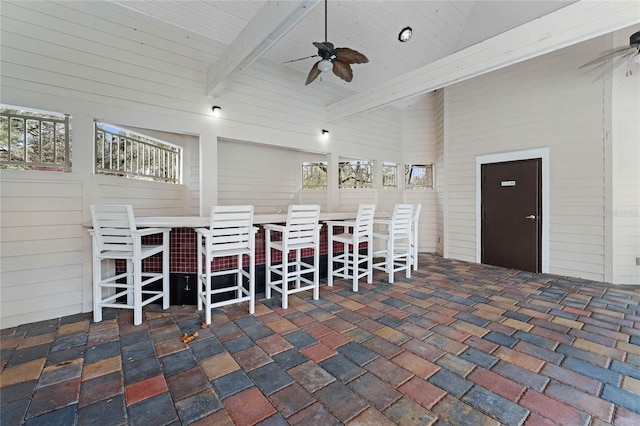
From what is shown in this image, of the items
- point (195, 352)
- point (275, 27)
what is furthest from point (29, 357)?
point (275, 27)

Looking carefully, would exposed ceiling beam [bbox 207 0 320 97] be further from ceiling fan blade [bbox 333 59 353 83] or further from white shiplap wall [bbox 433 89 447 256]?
white shiplap wall [bbox 433 89 447 256]

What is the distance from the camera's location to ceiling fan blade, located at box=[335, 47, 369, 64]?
3.12 m

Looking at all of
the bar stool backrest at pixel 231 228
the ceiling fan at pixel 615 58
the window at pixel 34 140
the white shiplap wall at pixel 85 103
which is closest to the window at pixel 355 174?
the white shiplap wall at pixel 85 103

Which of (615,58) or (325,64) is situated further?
(615,58)

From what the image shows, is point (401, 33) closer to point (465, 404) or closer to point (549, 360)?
point (549, 360)

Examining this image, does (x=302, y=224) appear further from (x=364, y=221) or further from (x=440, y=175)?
(x=440, y=175)

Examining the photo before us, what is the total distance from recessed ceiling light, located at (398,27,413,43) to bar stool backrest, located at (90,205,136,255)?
5.05 metres

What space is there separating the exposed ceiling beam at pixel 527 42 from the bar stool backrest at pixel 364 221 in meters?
1.82

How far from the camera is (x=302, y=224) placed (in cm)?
339

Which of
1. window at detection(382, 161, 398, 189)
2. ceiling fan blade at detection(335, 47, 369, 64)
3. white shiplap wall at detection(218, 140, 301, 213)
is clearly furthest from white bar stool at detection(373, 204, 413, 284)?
white shiplap wall at detection(218, 140, 301, 213)

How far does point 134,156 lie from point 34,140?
3.38 feet

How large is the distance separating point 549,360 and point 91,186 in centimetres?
467

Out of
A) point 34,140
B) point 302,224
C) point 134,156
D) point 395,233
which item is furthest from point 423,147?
point 34,140

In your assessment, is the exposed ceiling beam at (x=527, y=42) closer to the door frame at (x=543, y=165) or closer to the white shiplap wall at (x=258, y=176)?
the door frame at (x=543, y=165)
